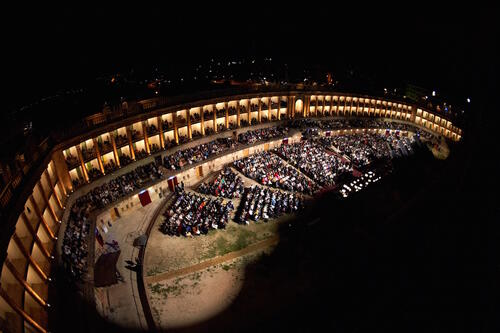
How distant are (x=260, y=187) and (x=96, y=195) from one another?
19371 mm

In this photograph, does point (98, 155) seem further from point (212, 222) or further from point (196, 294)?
point (196, 294)

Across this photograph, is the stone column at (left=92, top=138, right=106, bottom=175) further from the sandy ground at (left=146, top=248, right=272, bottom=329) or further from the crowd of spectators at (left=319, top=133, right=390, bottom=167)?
the crowd of spectators at (left=319, top=133, right=390, bottom=167)

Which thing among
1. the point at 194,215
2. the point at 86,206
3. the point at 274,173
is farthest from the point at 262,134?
the point at 86,206

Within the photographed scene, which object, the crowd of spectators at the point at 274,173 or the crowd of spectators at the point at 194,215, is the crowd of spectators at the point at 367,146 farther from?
the crowd of spectators at the point at 194,215

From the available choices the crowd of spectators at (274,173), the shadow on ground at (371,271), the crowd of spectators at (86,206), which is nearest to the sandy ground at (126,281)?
the shadow on ground at (371,271)

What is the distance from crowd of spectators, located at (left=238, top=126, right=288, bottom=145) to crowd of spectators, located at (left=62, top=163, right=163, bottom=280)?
1557 centimetres

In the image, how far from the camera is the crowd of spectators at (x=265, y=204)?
35.5m

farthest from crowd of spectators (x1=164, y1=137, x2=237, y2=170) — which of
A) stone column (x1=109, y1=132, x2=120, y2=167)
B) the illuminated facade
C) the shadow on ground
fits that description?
the shadow on ground

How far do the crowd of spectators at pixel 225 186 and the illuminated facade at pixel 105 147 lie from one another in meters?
8.64

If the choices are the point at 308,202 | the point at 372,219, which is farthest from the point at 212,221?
the point at 372,219

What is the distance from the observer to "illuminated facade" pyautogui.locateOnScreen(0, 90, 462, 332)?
20.1m

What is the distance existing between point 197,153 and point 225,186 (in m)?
7.76

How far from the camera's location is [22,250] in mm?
20094

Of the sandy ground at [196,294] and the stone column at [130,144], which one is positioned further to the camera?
the stone column at [130,144]
